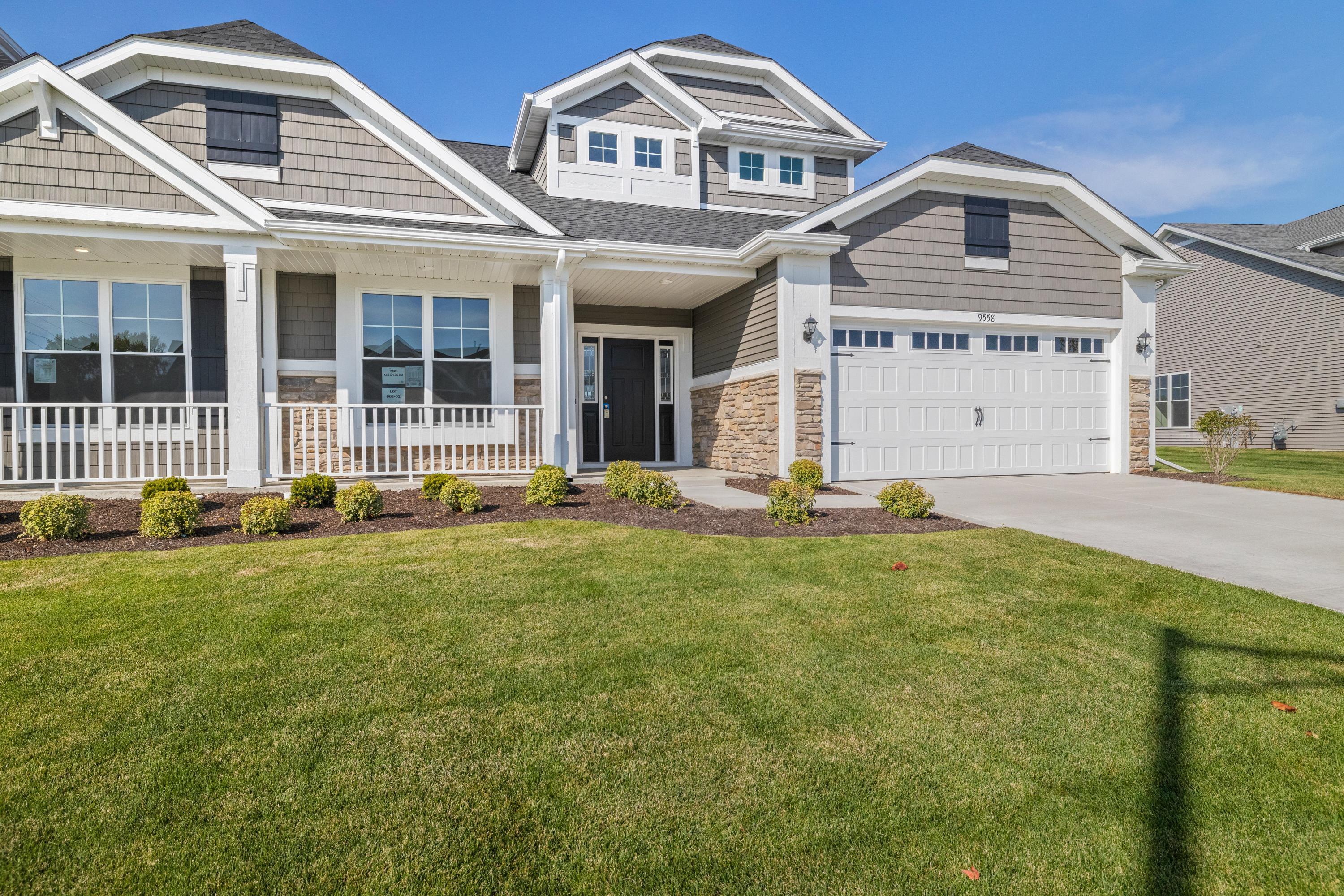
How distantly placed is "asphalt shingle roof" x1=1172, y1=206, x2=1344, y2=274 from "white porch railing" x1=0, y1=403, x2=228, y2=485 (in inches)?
850

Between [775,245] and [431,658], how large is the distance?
23.8 ft

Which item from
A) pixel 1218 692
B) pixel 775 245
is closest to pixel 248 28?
pixel 775 245

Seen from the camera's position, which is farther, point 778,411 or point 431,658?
point 778,411

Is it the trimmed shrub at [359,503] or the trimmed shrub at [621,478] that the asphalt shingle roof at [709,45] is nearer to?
the trimmed shrub at [621,478]

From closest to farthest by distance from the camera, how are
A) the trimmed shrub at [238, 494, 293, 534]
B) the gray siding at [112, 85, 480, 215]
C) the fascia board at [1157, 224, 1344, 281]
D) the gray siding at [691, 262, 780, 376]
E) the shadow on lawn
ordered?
the shadow on lawn, the trimmed shrub at [238, 494, 293, 534], the gray siding at [112, 85, 480, 215], the gray siding at [691, 262, 780, 376], the fascia board at [1157, 224, 1344, 281]

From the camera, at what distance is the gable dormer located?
36.9ft

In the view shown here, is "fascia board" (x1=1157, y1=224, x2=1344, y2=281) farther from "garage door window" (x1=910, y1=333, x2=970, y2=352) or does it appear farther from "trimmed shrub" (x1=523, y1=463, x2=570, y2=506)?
"trimmed shrub" (x1=523, y1=463, x2=570, y2=506)

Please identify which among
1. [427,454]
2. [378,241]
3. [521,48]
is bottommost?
[427,454]

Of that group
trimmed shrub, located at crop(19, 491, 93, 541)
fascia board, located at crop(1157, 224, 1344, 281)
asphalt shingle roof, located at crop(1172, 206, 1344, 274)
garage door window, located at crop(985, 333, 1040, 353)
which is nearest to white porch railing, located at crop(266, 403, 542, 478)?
trimmed shrub, located at crop(19, 491, 93, 541)

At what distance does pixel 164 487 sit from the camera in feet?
20.7

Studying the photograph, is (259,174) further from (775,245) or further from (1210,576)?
(1210,576)

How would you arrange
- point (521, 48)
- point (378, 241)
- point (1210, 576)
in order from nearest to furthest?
point (1210, 576) → point (378, 241) → point (521, 48)

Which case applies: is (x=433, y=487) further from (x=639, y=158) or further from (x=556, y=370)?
(x=639, y=158)

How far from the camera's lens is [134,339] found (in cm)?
855
